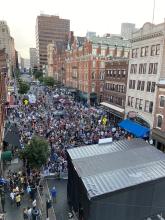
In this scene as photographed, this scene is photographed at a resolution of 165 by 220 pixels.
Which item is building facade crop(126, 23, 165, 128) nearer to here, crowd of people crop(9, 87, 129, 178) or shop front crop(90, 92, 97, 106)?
crowd of people crop(9, 87, 129, 178)

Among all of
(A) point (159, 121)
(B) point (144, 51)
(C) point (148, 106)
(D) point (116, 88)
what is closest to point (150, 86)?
(C) point (148, 106)

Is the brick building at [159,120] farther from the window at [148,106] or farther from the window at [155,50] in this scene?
the window at [155,50]

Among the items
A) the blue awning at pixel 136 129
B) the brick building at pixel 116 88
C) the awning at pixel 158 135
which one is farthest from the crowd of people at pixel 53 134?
the awning at pixel 158 135

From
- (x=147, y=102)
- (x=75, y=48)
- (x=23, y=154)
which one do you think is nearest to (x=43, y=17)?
(x=75, y=48)

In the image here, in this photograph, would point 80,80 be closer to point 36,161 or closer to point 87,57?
point 87,57

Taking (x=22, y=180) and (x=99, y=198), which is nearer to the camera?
(x=99, y=198)

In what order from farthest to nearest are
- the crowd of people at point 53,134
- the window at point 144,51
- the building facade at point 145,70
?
1. the window at point 144,51
2. the building facade at point 145,70
3. the crowd of people at point 53,134
